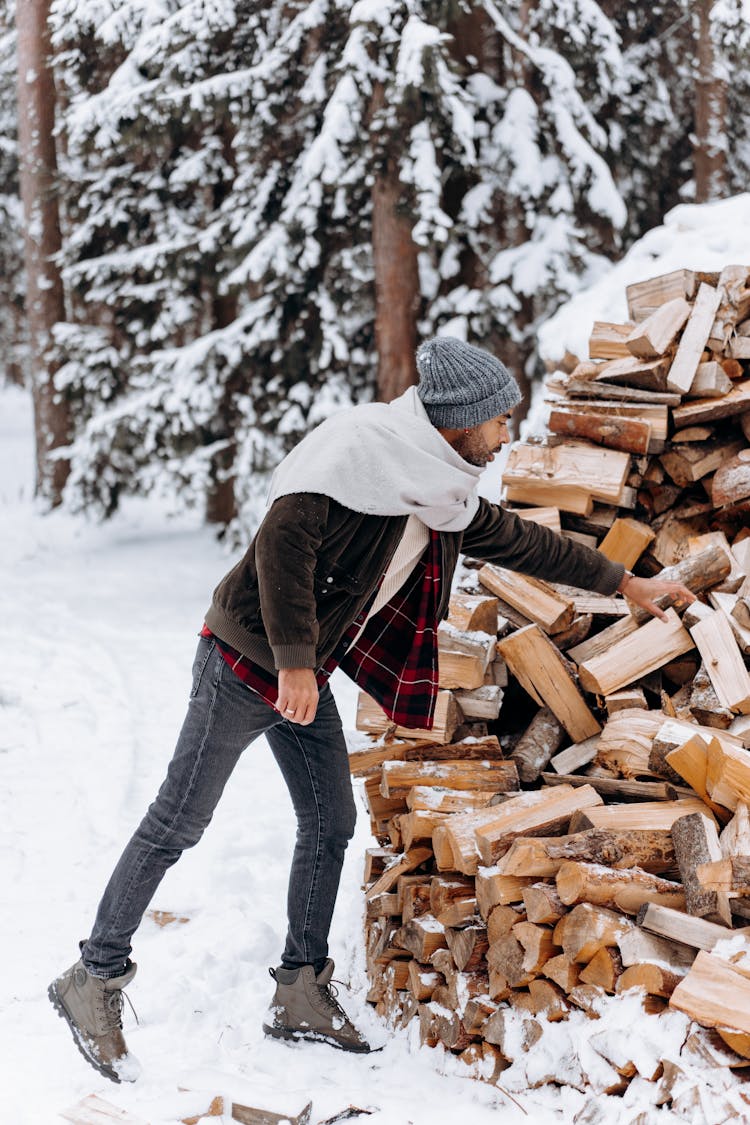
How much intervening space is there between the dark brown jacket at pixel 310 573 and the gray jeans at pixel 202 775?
16cm

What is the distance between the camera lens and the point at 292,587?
2371mm

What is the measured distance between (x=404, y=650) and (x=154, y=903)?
5.86 feet

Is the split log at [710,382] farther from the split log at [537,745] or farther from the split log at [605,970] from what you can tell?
the split log at [605,970]

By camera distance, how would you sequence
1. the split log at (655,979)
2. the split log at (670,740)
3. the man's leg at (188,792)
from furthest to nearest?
the split log at (670,740)
the man's leg at (188,792)
the split log at (655,979)

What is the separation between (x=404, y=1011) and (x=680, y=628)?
157 centimetres

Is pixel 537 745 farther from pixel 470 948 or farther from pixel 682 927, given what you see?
pixel 682 927

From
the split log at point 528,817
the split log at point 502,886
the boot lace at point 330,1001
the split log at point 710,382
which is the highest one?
the split log at point 710,382

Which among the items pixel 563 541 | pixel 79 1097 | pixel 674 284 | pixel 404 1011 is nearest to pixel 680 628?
pixel 563 541

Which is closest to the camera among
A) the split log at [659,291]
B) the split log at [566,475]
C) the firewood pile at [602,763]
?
the firewood pile at [602,763]

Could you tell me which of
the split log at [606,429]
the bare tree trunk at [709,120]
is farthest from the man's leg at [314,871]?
the bare tree trunk at [709,120]

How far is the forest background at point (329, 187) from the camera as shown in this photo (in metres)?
7.84

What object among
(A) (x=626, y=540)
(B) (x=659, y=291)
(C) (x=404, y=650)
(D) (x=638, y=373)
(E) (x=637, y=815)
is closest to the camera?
(E) (x=637, y=815)

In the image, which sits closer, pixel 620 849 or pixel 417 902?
pixel 620 849

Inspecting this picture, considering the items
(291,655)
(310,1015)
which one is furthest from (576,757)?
(291,655)
